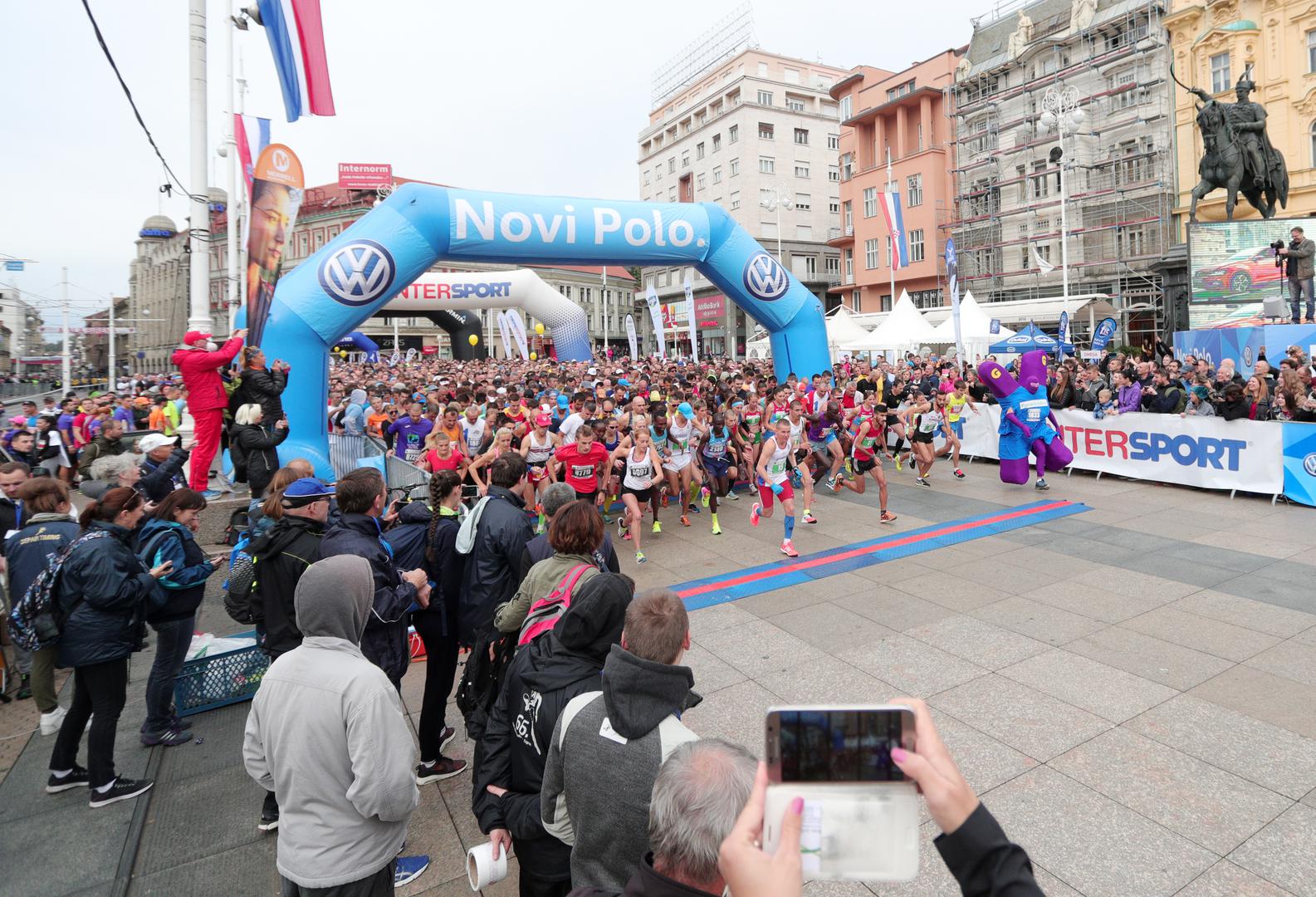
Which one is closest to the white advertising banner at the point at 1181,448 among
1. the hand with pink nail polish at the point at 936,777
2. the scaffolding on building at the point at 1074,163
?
the hand with pink nail polish at the point at 936,777

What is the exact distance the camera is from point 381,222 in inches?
433

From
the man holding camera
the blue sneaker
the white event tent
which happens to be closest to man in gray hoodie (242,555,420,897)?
the blue sneaker

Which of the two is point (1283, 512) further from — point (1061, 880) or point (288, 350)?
point (288, 350)

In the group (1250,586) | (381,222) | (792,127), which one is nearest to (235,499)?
(381,222)

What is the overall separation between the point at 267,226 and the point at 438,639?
7691 mm

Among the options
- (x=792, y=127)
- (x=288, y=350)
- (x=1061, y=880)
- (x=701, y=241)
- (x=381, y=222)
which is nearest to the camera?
(x=1061, y=880)

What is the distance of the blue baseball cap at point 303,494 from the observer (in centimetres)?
360

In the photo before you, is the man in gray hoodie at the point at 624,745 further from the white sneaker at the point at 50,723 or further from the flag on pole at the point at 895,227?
the flag on pole at the point at 895,227

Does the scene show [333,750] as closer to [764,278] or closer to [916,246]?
[764,278]

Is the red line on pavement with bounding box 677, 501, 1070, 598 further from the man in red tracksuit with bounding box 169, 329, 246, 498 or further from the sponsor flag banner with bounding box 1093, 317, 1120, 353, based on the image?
the sponsor flag banner with bounding box 1093, 317, 1120, 353

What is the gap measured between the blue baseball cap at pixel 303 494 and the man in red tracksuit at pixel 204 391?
5201 millimetres

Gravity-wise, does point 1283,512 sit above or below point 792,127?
below

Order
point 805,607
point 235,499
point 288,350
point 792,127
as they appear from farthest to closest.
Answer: point 792,127 → point 288,350 → point 235,499 → point 805,607

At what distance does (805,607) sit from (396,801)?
15.5ft
